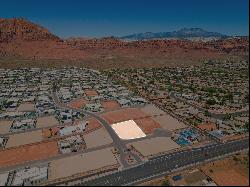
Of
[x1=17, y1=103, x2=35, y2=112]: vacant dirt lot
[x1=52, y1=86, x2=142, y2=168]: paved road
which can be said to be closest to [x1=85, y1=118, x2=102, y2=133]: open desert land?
[x1=52, y1=86, x2=142, y2=168]: paved road

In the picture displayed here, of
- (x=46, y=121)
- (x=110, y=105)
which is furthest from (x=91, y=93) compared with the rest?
(x=46, y=121)

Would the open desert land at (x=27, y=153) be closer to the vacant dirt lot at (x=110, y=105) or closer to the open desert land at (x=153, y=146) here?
the open desert land at (x=153, y=146)

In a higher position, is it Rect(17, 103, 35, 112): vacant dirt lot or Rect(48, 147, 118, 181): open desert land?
Rect(17, 103, 35, 112): vacant dirt lot

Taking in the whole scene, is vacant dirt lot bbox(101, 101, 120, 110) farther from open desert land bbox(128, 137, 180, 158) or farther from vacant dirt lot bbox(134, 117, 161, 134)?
open desert land bbox(128, 137, 180, 158)

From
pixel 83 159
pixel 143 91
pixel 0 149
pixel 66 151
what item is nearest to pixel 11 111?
pixel 0 149

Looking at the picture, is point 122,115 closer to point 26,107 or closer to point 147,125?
point 147,125

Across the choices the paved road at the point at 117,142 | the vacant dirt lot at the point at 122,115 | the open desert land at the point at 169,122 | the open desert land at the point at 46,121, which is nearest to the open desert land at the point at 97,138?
the paved road at the point at 117,142

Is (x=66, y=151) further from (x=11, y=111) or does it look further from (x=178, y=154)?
(x=11, y=111)
